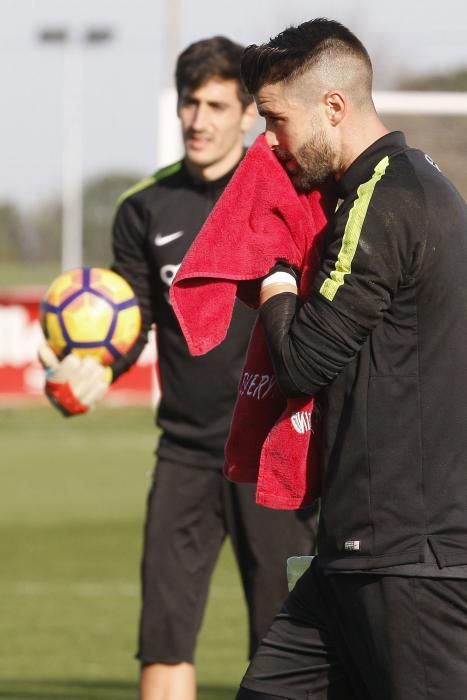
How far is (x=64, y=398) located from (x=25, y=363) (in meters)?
16.3

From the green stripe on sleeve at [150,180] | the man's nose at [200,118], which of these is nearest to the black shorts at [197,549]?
the green stripe on sleeve at [150,180]

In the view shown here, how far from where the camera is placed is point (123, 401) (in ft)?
75.0

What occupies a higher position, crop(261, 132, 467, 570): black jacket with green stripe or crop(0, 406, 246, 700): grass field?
crop(261, 132, 467, 570): black jacket with green stripe

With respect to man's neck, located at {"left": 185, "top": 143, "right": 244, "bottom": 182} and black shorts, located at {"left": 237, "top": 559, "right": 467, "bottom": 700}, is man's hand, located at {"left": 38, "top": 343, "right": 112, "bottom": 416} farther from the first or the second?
black shorts, located at {"left": 237, "top": 559, "right": 467, "bottom": 700}

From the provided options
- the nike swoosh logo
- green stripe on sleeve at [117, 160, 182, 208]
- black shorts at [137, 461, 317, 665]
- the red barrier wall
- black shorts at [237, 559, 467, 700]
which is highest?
green stripe on sleeve at [117, 160, 182, 208]

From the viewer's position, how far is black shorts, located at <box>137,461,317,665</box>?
6.00 meters

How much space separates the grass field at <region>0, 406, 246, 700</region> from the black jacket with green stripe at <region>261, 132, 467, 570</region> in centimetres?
385

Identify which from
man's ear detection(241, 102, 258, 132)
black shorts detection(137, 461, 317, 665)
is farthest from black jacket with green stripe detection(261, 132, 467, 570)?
man's ear detection(241, 102, 258, 132)

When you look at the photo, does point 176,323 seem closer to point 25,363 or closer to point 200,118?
point 200,118

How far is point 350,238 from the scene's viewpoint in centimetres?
367

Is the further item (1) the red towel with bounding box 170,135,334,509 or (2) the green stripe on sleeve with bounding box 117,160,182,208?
(2) the green stripe on sleeve with bounding box 117,160,182,208

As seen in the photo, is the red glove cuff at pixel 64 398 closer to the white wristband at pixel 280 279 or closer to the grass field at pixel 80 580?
the grass field at pixel 80 580

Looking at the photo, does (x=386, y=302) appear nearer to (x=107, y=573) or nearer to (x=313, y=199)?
(x=313, y=199)

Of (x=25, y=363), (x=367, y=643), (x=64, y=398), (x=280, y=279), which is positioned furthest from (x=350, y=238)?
(x=25, y=363)
